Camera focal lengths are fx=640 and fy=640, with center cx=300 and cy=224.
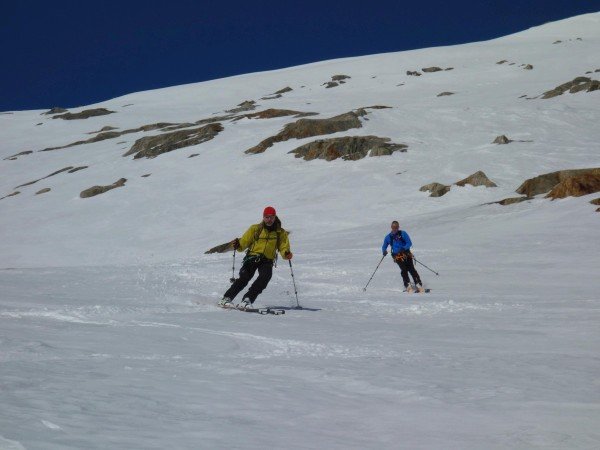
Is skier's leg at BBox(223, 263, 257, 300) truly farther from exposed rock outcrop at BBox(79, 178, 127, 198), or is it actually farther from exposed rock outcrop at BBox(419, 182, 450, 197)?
exposed rock outcrop at BBox(79, 178, 127, 198)

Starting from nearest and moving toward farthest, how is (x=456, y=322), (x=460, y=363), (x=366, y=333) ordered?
(x=460, y=363) < (x=366, y=333) < (x=456, y=322)

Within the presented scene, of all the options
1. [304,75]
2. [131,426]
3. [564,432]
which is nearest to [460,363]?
[564,432]

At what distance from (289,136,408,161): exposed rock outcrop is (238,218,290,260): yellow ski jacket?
2813cm

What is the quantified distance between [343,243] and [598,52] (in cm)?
6407

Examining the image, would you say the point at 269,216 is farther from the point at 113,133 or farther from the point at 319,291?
the point at 113,133

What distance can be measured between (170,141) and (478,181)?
29131 millimetres

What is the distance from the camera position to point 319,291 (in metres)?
14.8

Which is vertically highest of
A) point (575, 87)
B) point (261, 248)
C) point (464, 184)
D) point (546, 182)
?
point (575, 87)

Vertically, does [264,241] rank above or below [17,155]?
below

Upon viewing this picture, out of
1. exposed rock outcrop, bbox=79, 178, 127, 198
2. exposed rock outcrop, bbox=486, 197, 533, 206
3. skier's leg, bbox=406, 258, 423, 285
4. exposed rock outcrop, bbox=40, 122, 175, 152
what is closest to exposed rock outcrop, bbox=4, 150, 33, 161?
exposed rock outcrop, bbox=40, 122, 175, 152

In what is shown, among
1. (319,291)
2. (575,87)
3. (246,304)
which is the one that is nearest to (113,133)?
(575,87)

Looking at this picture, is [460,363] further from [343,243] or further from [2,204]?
[2,204]

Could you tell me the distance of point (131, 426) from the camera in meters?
3.38

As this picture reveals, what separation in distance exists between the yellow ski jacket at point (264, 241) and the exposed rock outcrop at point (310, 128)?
108 feet
